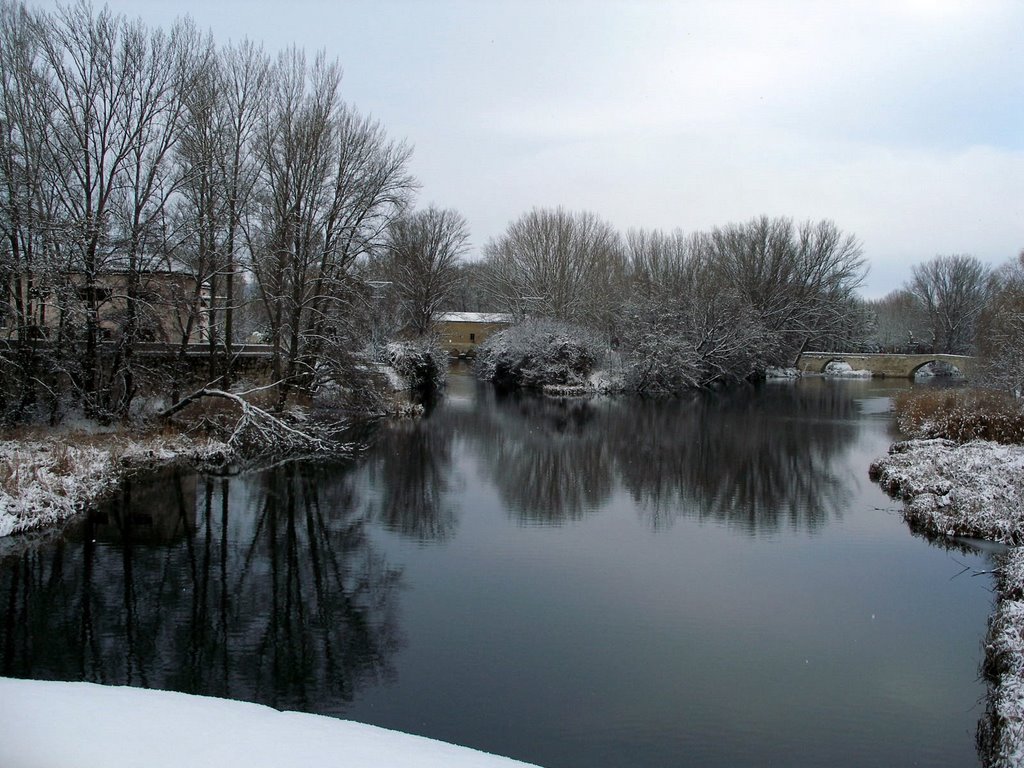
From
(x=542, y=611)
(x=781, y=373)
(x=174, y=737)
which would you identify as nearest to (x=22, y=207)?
(x=542, y=611)

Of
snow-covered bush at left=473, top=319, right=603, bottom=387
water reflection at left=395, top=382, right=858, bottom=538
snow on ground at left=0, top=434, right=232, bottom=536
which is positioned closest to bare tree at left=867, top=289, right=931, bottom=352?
snow-covered bush at left=473, top=319, right=603, bottom=387

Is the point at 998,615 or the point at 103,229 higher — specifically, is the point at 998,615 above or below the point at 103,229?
below

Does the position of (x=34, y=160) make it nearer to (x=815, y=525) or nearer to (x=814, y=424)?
(x=815, y=525)

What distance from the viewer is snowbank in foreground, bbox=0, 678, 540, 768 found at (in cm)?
344

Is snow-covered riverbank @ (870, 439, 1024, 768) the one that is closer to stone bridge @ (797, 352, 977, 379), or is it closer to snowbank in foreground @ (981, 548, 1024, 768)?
snowbank in foreground @ (981, 548, 1024, 768)

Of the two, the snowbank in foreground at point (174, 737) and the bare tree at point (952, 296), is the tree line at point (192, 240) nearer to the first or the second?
the snowbank in foreground at point (174, 737)

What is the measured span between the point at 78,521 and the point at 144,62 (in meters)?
10.8

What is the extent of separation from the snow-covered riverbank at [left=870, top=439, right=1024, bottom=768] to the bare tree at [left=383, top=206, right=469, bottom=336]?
87.7ft

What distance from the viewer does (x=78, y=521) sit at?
456 inches

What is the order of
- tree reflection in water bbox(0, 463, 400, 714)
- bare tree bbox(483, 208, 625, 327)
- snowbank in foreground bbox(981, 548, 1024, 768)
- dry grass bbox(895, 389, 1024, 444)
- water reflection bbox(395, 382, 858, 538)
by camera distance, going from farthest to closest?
bare tree bbox(483, 208, 625, 327) → dry grass bbox(895, 389, 1024, 444) → water reflection bbox(395, 382, 858, 538) → tree reflection in water bbox(0, 463, 400, 714) → snowbank in foreground bbox(981, 548, 1024, 768)

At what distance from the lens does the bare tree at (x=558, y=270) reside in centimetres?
4500

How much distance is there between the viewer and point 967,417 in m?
18.1

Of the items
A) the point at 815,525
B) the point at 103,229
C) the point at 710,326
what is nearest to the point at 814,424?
the point at 815,525

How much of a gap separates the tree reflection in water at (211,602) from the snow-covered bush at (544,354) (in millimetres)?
25100
